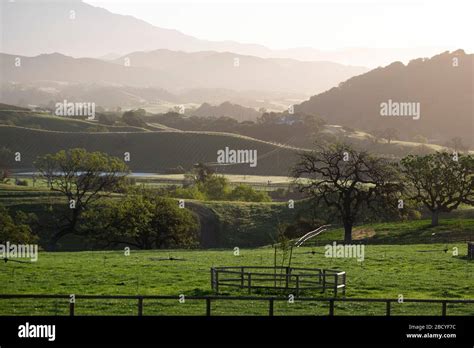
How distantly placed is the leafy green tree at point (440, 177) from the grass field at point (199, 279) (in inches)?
963

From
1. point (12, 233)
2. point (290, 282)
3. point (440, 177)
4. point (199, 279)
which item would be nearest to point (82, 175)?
point (12, 233)

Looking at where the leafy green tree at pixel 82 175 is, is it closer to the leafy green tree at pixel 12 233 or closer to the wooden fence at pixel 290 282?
the leafy green tree at pixel 12 233

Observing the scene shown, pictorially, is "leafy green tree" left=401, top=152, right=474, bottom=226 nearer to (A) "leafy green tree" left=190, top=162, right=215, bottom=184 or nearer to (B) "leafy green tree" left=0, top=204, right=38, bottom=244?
(B) "leafy green tree" left=0, top=204, right=38, bottom=244

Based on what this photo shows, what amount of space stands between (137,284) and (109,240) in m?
42.5

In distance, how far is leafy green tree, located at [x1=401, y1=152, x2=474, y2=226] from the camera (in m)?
93.7

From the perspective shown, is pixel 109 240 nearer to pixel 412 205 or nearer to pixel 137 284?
pixel 412 205

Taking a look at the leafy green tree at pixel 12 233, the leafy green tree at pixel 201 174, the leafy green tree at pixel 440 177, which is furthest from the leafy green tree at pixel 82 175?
the leafy green tree at pixel 201 174

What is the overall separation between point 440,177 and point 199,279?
53925mm

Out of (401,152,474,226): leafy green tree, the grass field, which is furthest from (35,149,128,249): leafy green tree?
(401,152,474,226): leafy green tree
